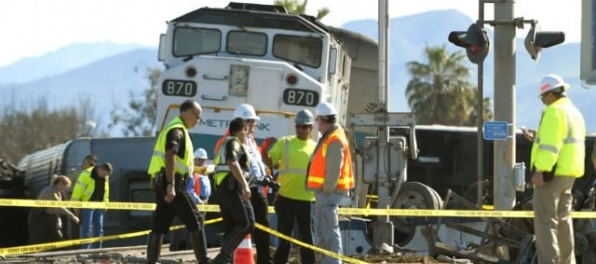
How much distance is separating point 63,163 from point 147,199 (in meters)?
2.07

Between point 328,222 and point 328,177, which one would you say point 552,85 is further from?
point 328,222

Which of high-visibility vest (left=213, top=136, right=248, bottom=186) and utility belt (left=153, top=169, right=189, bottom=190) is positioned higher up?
high-visibility vest (left=213, top=136, right=248, bottom=186)

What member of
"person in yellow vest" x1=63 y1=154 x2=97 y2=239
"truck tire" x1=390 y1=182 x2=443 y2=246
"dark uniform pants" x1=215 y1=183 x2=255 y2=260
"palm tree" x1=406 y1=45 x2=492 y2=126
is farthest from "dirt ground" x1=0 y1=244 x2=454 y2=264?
"palm tree" x1=406 y1=45 x2=492 y2=126

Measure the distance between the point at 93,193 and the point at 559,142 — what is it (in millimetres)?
11739

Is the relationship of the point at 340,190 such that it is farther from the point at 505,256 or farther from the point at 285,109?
the point at 285,109

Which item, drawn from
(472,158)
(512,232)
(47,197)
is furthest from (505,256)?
(472,158)

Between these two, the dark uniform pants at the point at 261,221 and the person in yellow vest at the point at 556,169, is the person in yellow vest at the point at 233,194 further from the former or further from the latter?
the person in yellow vest at the point at 556,169

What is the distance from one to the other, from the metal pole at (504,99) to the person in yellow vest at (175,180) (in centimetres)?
612

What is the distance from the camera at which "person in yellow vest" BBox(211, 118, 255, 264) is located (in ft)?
48.7

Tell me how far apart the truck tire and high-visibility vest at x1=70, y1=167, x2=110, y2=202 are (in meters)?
4.84

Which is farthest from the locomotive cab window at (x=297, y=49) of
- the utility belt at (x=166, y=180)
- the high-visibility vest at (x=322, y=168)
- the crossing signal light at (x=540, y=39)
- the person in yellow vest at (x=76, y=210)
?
the utility belt at (x=166, y=180)

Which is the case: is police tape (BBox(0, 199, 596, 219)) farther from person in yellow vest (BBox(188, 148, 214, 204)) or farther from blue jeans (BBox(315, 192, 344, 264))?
person in yellow vest (BBox(188, 148, 214, 204))

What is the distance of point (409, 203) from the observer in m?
22.6

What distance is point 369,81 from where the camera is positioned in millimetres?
28531
